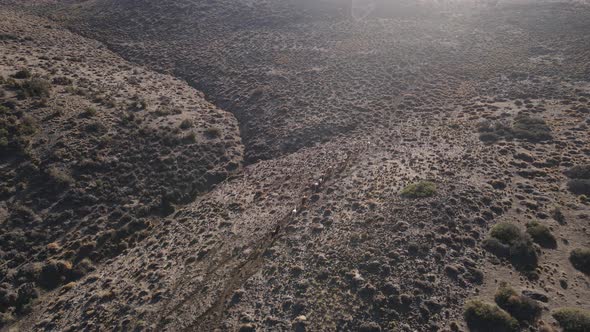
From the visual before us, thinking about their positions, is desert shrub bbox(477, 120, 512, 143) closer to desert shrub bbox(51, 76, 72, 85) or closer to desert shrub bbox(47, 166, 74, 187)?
desert shrub bbox(47, 166, 74, 187)

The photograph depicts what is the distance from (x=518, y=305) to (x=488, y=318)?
1.94 m

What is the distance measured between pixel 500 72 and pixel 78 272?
53893mm

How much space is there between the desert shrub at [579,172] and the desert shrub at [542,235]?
795 cm

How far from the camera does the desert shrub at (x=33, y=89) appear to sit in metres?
34.6

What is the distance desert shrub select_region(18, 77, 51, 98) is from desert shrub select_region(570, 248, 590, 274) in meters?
45.0

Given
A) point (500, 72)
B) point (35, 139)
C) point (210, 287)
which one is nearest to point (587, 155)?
point (500, 72)

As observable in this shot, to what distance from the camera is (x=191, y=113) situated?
41.8 metres

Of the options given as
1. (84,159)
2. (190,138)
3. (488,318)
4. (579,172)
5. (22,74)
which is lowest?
(488,318)

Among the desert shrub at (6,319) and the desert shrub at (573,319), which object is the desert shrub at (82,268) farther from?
the desert shrub at (573,319)

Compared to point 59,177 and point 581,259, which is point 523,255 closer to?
point 581,259

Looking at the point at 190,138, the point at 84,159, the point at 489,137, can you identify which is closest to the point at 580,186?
the point at 489,137

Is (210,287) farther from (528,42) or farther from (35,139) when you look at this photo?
(528,42)

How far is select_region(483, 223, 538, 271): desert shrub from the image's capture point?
22.1 meters

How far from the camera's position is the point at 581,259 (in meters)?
21.6
